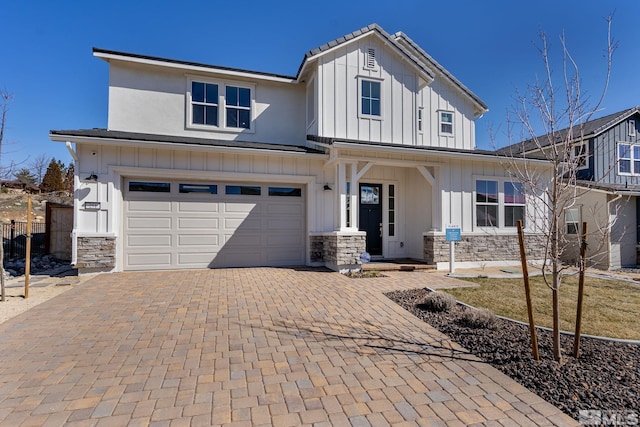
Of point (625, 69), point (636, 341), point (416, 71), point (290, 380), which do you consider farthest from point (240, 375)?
point (416, 71)

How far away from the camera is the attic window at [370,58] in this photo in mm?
10359

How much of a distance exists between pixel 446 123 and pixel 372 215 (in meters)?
5.35

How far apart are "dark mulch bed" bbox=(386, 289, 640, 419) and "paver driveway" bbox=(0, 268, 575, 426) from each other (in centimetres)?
19

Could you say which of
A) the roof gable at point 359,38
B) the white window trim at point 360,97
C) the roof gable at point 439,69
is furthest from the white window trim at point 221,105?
the roof gable at point 439,69

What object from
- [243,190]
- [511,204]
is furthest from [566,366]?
[511,204]

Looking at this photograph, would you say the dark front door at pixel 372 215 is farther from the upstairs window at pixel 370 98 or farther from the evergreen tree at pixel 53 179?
the evergreen tree at pixel 53 179

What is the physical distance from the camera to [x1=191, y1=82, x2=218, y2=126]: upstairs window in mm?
10281

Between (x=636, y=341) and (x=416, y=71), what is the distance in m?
9.80

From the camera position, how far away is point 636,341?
366cm

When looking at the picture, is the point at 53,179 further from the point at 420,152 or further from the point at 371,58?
the point at 420,152

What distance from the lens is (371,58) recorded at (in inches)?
410

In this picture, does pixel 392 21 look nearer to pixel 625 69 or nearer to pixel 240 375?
pixel 625 69

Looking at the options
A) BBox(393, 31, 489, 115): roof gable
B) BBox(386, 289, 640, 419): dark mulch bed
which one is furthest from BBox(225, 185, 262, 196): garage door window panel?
BBox(393, 31, 489, 115): roof gable

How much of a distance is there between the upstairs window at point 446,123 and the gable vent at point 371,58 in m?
3.83
